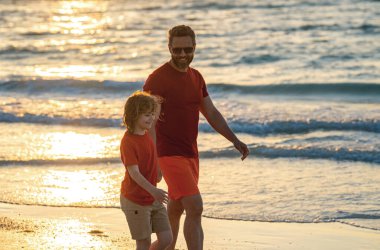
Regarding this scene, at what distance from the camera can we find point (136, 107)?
5.96 m

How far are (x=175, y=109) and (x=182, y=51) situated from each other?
387mm

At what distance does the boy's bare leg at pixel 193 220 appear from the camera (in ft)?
21.3

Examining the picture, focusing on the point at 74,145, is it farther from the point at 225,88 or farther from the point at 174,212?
the point at 225,88

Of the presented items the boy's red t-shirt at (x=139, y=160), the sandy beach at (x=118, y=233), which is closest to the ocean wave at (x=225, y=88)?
the sandy beach at (x=118, y=233)

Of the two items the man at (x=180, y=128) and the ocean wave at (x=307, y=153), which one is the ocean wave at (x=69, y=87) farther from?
the man at (x=180, y=128)

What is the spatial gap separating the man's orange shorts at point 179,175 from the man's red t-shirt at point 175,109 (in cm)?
4

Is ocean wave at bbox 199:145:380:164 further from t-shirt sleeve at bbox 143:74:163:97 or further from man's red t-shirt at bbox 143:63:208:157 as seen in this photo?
t-shirt sleeve at bbox 143:74:163:97

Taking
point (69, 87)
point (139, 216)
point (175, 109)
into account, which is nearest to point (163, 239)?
point (139, 216)

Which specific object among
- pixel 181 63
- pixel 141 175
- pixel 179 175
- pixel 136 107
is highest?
pixel 181 63

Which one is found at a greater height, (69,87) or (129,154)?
(129,154)

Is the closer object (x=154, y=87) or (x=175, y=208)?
(x=154, y=87)

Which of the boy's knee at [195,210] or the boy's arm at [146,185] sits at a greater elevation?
the boy's arm at [146,185]

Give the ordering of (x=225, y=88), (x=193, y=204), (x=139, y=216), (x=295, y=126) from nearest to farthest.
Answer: (x=139, y=216)
(x=193, y=204)
(x=295, y=126)
(x=225, y=88)

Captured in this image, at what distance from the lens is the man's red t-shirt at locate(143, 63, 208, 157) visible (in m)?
6.54
